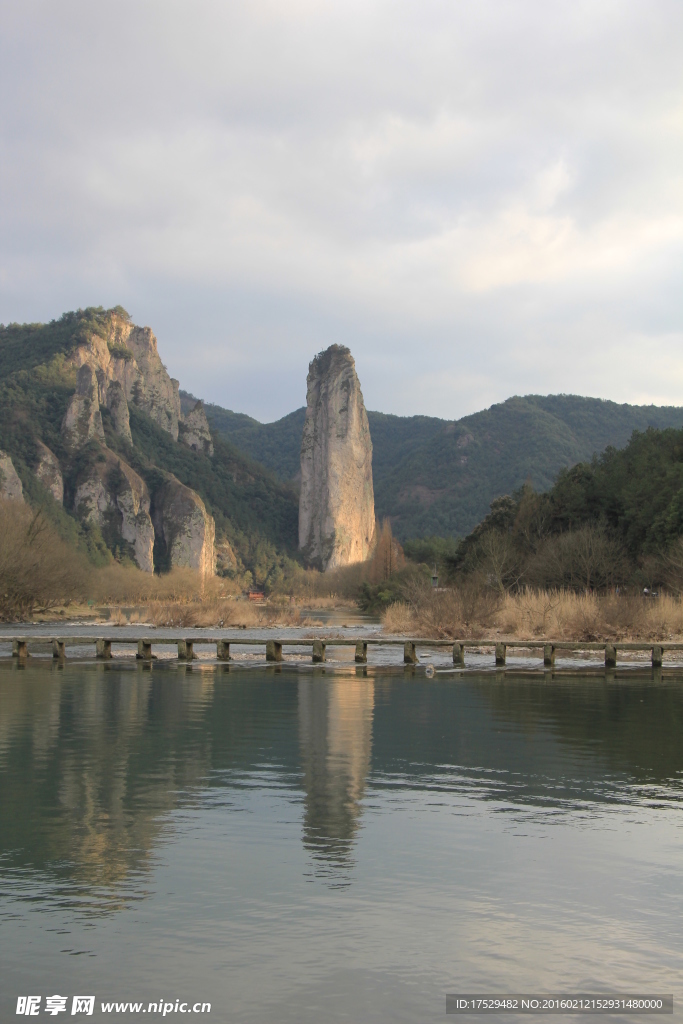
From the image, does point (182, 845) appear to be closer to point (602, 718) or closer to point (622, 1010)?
point (622, 1010)

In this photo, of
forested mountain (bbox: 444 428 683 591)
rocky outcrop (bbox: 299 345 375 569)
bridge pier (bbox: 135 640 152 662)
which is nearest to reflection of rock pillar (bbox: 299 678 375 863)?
bridge pier (bbox: 135 640 152 662)

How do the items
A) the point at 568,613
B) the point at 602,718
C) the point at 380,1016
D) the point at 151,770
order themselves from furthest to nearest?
the point at 568,613 < the point at 602,718 < the point at 151,770 < the point at 380,1016

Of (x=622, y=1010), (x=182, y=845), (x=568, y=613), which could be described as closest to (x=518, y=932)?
(x=622, y=1010)

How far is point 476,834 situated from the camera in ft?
29.1

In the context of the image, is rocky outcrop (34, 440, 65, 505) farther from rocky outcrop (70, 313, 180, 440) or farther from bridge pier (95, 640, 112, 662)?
bridge pier (95, 640, 112, 662)

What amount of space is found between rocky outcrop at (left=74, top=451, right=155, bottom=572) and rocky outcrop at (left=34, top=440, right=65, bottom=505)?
3697 mm

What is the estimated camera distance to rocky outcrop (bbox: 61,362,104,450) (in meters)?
135

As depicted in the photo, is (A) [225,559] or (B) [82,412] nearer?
(B) [82,412]

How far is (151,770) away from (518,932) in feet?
21.0

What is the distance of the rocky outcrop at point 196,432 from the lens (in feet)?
579

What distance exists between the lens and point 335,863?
791 centimetres

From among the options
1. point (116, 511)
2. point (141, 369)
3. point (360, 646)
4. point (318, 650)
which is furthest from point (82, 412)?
point (360, 646)

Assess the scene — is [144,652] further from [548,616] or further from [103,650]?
[548,616]

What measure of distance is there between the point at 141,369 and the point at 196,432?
1536 cm
